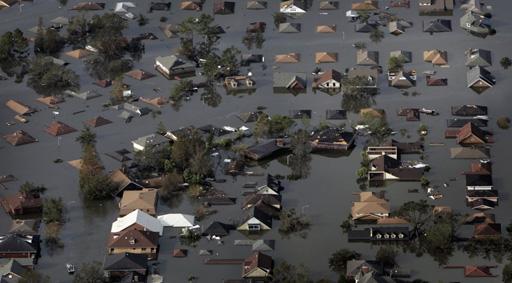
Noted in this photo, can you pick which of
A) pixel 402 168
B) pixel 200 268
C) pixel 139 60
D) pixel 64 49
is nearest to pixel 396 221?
pixel 402 168

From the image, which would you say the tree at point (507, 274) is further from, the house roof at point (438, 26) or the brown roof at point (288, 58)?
the house roof at point (438, 26)

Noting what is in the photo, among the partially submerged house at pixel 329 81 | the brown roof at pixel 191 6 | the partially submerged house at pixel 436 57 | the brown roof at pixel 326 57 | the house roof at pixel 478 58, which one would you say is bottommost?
the brown roof at pixel 191 6

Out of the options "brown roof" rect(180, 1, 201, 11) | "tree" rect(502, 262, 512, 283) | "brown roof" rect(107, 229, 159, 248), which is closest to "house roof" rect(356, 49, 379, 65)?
"brown roof" rect(180, 1, 201, 11)

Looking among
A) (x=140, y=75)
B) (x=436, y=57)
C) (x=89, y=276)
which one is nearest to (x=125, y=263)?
(x=89, y=276)

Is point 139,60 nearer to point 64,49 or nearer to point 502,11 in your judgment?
point 64,49

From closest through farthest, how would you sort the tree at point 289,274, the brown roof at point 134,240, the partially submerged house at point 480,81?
the tree at point 289,274
the brown roof at point 134,240
the partially submerged house at point 480,81

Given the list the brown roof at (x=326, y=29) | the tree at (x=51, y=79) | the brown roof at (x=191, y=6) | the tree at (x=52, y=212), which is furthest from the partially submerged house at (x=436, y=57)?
the tree at (x=52, y=212)
